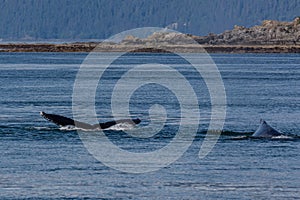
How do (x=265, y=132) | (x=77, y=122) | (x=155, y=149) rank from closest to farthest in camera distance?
1. (x=155, y=149)
2. (x=265, y=132)
3. (x=77, y=122)

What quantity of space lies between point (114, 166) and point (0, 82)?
57537mm

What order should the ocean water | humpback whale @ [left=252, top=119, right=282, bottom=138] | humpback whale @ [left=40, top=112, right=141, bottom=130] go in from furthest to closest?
1. humpback whale @ [left=40, top=112, right=141, bottom=130]
2. humpback whale @ [left=252, top=119, right=282, bottom=138]
3. the ocean water

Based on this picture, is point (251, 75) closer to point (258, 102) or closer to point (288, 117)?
point (258, 102)

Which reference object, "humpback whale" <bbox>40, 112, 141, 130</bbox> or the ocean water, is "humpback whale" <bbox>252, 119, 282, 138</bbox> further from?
"humpback whale" <bbox>40, 112, 141, 130</bbox>

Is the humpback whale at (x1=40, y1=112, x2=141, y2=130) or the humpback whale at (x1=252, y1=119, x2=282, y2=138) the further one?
the humpback whale at (x1=40, y1=112, x2=141, y2=130)

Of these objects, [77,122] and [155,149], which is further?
[77,122]

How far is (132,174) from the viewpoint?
111 ft

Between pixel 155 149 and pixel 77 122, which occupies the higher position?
pixel 77 122

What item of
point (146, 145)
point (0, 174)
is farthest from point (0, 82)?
point (0, 174)

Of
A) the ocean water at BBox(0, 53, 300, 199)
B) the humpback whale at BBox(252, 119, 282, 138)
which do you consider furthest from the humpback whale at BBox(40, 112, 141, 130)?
the humpback whale at BBox(252, 119, 282, 138)

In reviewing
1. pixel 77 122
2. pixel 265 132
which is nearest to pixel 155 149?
pixel 265 132

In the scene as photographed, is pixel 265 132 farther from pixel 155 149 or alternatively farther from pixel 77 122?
pixel 77 122

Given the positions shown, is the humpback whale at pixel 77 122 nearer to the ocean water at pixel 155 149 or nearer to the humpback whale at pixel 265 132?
the ocean water at pixel 155 149

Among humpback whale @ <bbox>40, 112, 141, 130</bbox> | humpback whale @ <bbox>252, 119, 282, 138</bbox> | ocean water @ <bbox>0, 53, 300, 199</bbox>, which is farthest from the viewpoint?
humpback whale @ <bbox>40, 112, 141, 130</bbox>
